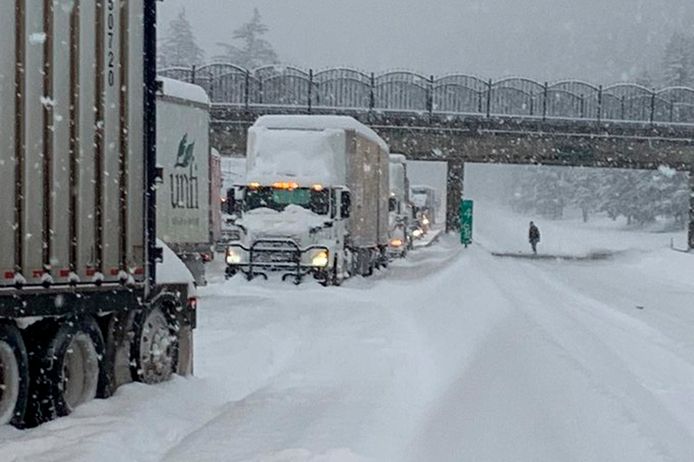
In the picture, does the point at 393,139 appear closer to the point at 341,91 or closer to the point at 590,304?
the point at 341,91

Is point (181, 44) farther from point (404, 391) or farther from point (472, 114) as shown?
point (404, 391)

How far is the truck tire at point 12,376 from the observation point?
323 inches

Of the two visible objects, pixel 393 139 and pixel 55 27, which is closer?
pixel 55 27

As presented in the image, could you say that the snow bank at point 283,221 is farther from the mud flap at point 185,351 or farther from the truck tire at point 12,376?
the truck tire at point 12,376

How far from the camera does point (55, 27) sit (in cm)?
882

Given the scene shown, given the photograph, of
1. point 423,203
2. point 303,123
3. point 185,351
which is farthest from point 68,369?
point 423,203

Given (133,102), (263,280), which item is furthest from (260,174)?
(133,102)

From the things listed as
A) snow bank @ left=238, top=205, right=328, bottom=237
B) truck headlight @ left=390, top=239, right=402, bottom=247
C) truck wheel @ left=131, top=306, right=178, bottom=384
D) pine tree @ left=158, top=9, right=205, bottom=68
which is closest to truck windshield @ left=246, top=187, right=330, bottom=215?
snow bank @ left=238, top=205, right=328, bottom=237

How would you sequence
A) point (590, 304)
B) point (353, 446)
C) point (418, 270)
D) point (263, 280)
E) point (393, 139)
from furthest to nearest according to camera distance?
point (393, 139) < point (418, 270) < point (263, 280) < point (590, 304) < point (353, 446)

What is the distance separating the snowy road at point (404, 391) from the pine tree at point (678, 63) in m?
78.3

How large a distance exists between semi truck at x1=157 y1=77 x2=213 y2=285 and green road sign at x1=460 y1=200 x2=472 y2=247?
3312cm

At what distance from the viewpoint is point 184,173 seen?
880 inches

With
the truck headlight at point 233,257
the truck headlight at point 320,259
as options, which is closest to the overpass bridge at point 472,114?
the truck headlight at point 233,257

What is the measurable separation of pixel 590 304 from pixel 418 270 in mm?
12698
